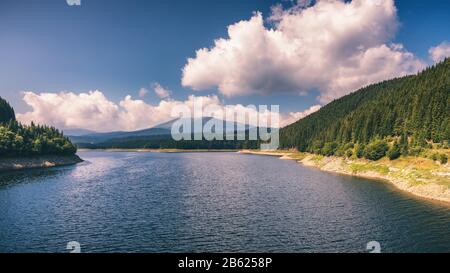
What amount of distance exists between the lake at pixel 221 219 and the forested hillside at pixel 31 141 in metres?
68.0

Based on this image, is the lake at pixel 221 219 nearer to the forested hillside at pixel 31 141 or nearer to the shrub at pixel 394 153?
the shrub at pixel 394 153

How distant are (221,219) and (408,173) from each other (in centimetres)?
5845

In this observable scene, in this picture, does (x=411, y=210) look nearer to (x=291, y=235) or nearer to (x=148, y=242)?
(x=291, y=235)

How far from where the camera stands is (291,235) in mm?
39000

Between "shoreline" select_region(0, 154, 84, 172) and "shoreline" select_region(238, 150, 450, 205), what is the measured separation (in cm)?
12375

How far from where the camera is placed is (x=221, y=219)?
46.1 metres

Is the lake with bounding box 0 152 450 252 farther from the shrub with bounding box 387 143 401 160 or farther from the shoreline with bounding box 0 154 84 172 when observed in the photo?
the shoreline with bounding box 0 154 84 172

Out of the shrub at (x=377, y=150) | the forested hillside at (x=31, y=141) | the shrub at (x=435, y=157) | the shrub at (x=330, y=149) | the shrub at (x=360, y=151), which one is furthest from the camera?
the shrub at (x=330, y=149)

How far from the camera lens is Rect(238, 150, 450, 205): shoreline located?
62769 mm

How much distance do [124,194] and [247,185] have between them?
30.3 meters

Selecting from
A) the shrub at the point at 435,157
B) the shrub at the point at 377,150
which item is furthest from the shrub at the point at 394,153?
the shrub at the point at 435,157

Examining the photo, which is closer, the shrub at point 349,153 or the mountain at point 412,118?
the mountain at point 412,118

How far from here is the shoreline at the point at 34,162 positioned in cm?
12475
